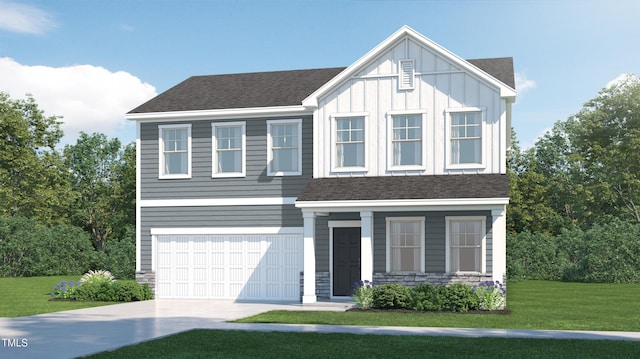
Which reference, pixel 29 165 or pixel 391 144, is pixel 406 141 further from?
pixel 29 165

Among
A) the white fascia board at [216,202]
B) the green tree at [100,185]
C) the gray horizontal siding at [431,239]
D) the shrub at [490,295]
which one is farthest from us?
the green tree at [100,185]

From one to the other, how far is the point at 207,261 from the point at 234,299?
1.57 metres

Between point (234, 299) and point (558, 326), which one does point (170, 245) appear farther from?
point (558, 326)

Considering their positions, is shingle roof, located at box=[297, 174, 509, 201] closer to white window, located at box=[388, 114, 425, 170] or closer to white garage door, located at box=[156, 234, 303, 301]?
white window, located at box=[388, 114, 425, 170]

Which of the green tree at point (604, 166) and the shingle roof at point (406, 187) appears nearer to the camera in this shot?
the shingle roof at point (406, 187)

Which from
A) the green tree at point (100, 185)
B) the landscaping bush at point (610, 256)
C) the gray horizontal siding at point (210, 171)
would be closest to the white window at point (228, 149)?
the gray horizontal siding at point (210, 171)

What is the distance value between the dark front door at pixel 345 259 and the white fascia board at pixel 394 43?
419cm

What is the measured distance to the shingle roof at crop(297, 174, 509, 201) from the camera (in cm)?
2227

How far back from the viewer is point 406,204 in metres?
22.3

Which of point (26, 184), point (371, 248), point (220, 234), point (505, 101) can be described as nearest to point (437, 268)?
point (371, 248)

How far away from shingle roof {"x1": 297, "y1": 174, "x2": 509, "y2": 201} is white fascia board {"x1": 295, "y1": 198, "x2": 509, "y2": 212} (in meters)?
0.15

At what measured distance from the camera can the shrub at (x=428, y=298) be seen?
20.8 meters

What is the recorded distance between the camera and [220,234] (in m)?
26.0

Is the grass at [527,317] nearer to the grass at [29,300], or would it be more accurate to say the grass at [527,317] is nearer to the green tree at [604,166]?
the grass at [29,300]
